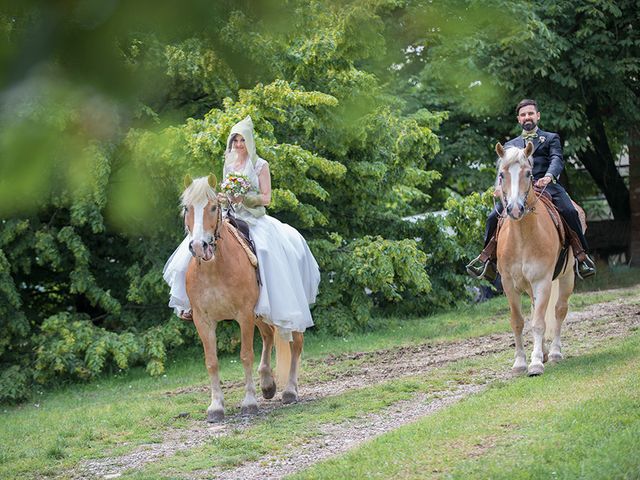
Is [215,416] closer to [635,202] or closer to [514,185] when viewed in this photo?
[514,185]

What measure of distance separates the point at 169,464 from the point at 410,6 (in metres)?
4.50

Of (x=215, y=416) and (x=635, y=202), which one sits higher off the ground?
(x=635, y=202)

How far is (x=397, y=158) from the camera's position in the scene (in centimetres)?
1745

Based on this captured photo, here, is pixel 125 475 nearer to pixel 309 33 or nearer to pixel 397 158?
pixel 309 33

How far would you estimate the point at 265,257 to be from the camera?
991 centimetres

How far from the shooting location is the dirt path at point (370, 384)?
25.0ft

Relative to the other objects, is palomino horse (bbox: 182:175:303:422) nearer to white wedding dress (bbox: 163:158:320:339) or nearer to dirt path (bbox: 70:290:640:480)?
white wedding dress (bbox: 163:158:320:339)

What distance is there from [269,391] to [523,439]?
3.80 m

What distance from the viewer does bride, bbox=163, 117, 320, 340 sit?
9742 millimetres

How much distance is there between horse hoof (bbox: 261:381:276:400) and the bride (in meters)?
0.74

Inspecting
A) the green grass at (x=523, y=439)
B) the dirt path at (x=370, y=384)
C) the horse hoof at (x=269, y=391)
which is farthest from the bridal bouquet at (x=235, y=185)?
the green grass at (x=523, y=439)

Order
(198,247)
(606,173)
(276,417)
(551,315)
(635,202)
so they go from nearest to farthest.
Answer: (198,247)
(276,417)
(551,315)
(635,202)
(606,173)

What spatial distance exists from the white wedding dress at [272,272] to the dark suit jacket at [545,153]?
2.54 metres

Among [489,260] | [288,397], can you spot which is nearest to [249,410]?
[288,397]
